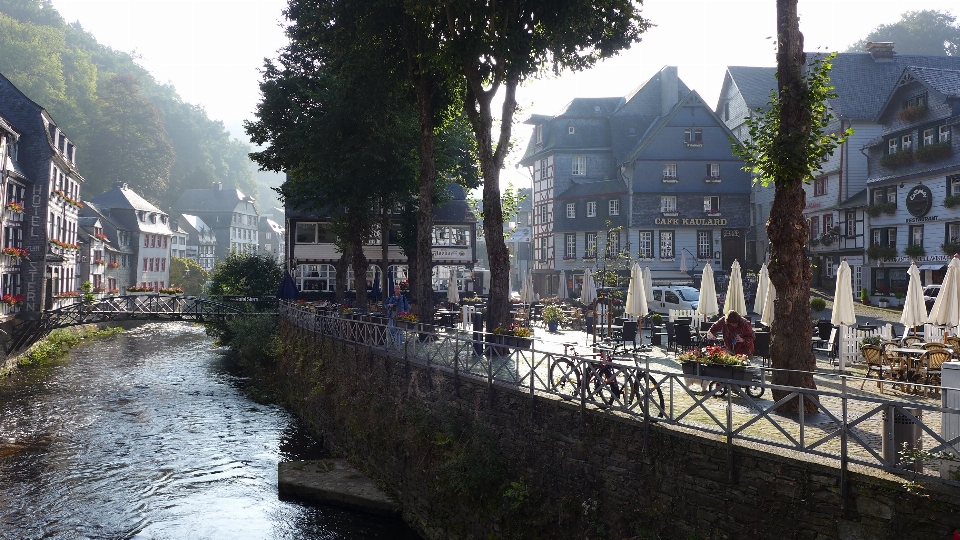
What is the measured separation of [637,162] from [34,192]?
37210 mm

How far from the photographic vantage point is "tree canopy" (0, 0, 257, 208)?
3159 inches

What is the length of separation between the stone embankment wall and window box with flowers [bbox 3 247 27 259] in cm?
2537

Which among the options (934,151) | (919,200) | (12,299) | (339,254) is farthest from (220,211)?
(934,151)

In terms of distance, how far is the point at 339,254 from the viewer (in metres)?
46.7

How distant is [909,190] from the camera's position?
3878cm

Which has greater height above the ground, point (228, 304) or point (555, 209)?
point (555, 209)

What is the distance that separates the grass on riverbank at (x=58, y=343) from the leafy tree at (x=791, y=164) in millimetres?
36109

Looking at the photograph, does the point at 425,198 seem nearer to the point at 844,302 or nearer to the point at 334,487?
the point at 334,487

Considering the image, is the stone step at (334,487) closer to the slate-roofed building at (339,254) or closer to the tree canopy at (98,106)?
the slate-roofed building at (339,254)

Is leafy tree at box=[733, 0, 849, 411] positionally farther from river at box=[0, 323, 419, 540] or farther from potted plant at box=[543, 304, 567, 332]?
potted plant at box=[543, 304, 567, 332]

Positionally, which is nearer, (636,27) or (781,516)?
(781,516)

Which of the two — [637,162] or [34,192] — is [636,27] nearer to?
[637,162]

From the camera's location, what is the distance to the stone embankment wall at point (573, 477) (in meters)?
7.93

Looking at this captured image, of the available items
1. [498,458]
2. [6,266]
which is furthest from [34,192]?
[498,458]
